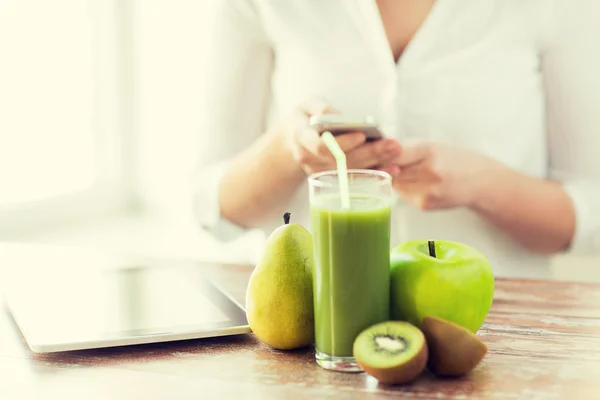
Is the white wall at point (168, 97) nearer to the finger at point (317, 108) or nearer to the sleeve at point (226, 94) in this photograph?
the sleeve at point (226, 94)

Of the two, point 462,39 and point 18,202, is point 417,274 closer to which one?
point 462,39

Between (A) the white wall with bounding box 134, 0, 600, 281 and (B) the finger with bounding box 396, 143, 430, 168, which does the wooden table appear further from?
(A) the white wall with bounding box 134, 0, 600, 281

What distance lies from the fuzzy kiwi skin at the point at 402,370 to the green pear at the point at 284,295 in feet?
0.30

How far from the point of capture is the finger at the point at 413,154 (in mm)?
1271

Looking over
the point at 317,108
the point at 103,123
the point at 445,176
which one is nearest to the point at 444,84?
the point at 445,176

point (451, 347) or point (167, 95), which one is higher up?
point (167, 95)

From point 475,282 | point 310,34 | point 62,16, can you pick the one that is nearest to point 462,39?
point 310,34

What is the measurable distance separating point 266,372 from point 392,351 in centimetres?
12

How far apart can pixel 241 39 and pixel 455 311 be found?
969 mm

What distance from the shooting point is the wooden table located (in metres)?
0.60

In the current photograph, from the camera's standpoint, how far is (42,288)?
89 cm

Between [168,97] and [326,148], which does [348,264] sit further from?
[168,97]

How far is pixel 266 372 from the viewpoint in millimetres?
644

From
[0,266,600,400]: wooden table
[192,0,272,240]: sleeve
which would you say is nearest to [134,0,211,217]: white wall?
[192,0,272,240]: sleeve
